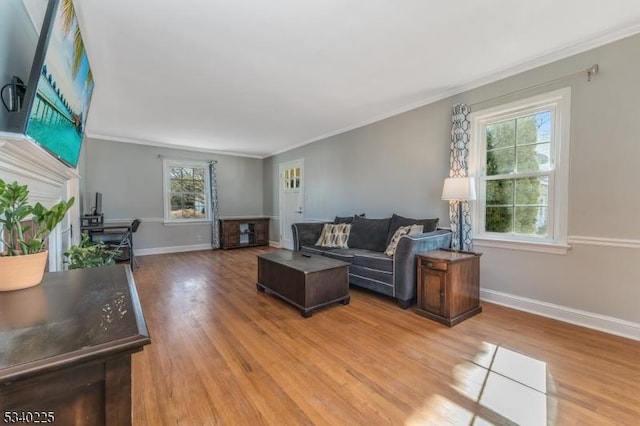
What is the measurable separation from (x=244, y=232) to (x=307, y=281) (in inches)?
179

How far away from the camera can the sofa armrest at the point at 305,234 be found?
4238 millimetres

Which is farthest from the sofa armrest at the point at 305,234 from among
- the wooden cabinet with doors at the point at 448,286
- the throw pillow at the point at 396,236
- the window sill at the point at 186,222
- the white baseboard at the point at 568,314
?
the window sill at the point at 186,222

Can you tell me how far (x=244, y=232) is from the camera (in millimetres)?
6832

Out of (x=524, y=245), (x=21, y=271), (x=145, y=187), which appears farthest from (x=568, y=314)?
(x=145, y=187)

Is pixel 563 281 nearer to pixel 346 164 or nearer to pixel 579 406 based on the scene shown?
pixel 579 406

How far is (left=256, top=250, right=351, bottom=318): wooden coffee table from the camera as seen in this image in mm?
2670

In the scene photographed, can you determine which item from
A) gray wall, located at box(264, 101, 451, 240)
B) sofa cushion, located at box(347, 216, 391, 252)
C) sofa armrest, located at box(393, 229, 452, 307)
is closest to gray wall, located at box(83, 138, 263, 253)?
gray wall, located at box(264, 101, 451, 240)

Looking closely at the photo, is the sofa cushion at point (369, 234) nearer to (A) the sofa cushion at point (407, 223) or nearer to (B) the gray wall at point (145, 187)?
(A) the sofa cushion at point (407, 223)

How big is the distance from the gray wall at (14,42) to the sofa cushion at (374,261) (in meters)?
2.90

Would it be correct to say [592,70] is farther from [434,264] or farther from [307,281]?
[307,281]

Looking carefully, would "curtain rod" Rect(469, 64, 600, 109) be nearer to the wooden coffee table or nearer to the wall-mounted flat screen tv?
the wooden coffee table

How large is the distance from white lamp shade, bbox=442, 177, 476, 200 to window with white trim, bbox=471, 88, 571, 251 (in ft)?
1.28

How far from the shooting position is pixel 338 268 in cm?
290

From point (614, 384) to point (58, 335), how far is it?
266 centimetres
